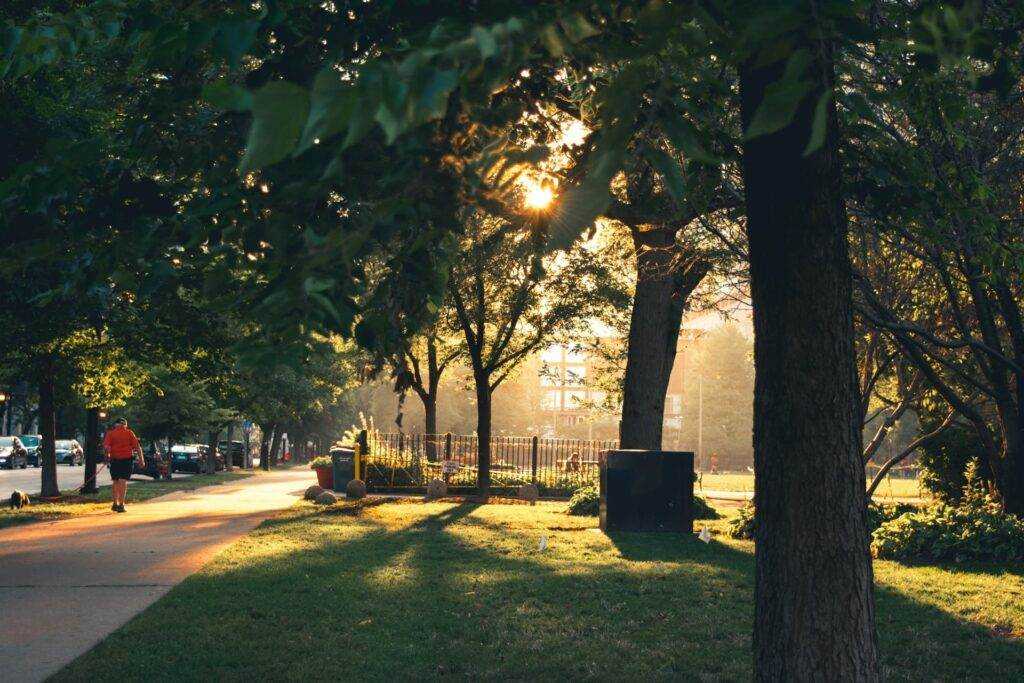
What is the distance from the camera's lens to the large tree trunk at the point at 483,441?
2595 cm

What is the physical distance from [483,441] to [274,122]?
2506cm

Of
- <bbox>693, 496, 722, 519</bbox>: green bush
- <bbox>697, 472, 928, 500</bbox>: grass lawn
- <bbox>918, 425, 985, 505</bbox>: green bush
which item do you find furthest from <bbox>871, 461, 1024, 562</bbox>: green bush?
<bbox>697, 472, 928, 500</bbox>: grass lawn

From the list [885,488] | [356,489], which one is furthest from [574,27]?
[885,488]

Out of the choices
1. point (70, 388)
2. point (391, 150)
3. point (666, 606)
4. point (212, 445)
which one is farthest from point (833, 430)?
point (212, 445)

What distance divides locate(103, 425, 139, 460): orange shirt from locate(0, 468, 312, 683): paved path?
1.19m

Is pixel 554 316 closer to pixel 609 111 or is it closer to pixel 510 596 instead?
pixel 510 596

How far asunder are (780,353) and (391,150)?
1.81 metres

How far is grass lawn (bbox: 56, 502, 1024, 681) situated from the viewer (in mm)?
6711

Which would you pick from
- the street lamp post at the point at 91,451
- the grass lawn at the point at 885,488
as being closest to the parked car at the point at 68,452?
the street lamp post at the point at 91,451

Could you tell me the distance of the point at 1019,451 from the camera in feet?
39.4

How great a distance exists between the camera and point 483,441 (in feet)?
87.5

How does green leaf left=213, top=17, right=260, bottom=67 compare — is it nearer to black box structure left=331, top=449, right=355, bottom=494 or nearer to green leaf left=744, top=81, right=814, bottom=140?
green leaf left=744, top=81, right=814, bottom=140

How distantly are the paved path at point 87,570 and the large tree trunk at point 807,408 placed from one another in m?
4.82

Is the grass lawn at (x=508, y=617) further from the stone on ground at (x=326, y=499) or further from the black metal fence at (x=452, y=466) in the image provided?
the black metal fence at (x=452, y=466)
